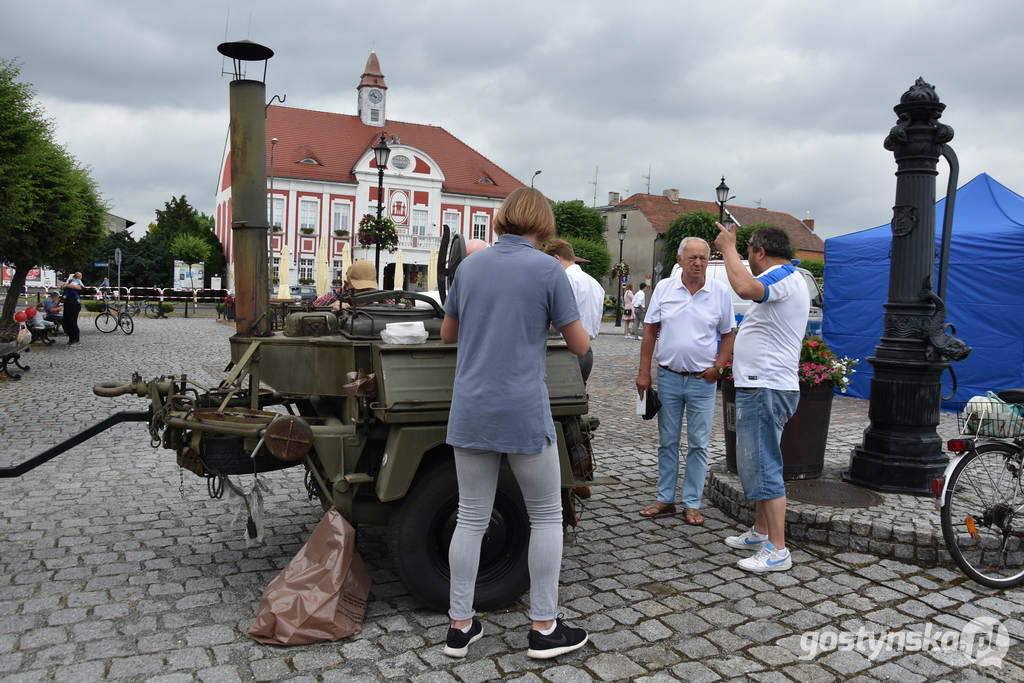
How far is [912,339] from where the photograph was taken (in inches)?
212

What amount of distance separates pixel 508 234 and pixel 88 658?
2.30 m

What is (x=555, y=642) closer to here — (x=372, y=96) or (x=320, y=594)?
(x=320, y=594)

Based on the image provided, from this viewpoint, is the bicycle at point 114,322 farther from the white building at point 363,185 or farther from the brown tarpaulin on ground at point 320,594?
the white building at point 363,185

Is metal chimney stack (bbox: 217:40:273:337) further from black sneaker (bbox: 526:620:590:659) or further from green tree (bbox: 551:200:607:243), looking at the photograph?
green tree (bbox: 551:200:607:243)

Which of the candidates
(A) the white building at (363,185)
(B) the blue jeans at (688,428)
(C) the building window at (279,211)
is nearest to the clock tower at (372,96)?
Answer: (A) the white building at (363,185)

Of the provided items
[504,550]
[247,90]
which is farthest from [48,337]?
[504,550]

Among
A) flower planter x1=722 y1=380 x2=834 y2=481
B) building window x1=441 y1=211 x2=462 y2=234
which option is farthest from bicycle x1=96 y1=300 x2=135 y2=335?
building window x1=441 y1=211 x2=462 y2=234

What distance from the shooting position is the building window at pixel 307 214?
54.4 m

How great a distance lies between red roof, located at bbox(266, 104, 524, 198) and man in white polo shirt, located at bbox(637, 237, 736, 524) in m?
52.2

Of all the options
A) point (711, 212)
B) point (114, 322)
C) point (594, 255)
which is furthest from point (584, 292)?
point (711, 212)

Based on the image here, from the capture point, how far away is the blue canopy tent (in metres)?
10.2

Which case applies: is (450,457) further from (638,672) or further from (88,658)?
(88,658)

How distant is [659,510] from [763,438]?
1149 mm

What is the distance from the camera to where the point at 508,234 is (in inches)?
123
